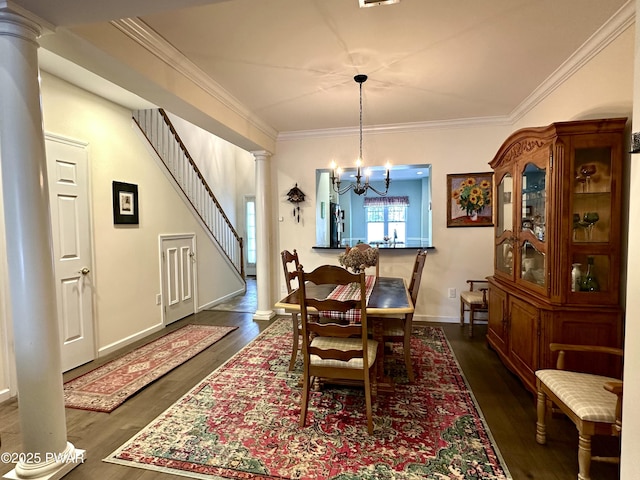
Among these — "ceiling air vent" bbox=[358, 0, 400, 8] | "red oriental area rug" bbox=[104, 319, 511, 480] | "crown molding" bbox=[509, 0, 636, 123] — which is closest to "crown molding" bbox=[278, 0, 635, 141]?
"crown molding" bbox=[509, 0, 636, 123]

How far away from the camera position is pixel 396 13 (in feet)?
6.64

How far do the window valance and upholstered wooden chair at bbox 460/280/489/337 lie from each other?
5.52 metres

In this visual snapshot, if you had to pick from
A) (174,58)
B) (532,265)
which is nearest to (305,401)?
(532,265)

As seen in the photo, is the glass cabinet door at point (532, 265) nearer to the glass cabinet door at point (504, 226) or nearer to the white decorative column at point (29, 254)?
the glass cabinet door at point (504, 226)

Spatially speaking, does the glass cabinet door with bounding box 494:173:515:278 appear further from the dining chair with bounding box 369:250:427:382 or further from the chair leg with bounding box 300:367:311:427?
the chair leg with bounding box 300:367:311:427

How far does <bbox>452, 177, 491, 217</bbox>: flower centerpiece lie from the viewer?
4.22 meters

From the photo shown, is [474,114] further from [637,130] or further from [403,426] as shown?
[403,426]

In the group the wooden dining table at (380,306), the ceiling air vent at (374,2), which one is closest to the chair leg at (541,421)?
the wooden dining table at (380,306)

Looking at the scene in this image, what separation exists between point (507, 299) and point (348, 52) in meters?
2.45

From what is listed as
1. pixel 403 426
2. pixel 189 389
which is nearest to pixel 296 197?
pixel 189 389

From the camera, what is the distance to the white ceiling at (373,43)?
76.9 inches

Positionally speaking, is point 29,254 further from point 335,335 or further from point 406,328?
point 406,328

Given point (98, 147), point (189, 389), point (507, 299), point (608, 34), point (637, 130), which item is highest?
point (608, 34)

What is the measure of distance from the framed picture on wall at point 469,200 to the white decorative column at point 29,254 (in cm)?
413
